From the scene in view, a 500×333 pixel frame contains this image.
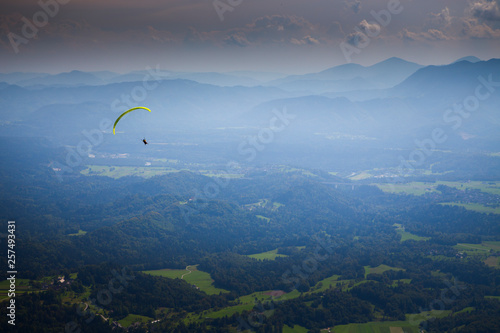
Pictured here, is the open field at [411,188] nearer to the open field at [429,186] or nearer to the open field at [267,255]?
the open field at [429,186]

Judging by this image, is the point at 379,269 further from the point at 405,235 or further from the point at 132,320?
the point at 132,320

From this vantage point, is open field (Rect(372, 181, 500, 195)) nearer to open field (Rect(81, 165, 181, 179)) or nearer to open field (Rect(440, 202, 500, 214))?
open field (Rect(440, 202, 500, 214))

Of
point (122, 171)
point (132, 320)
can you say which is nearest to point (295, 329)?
point (132, 320)

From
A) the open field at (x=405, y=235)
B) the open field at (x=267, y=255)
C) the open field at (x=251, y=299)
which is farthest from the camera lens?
the open field at (x=405, y=235)

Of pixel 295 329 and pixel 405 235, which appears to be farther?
pixel 405 235

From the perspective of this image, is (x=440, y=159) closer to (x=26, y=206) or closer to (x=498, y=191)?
(x=498, y=191)

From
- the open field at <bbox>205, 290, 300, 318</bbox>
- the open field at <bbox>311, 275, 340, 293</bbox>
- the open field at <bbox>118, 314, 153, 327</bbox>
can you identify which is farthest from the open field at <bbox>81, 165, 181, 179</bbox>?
the open field at <bbox>118, 314, 153, 327</bbox>

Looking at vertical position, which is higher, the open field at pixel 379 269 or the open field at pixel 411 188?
the open field at pixel 411 188

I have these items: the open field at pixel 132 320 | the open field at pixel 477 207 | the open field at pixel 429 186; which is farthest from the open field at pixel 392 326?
the open field at pixel 429 186

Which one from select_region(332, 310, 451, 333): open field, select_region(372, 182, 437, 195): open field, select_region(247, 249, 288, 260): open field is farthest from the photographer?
select_region(372, 182, 437, 195): open field
